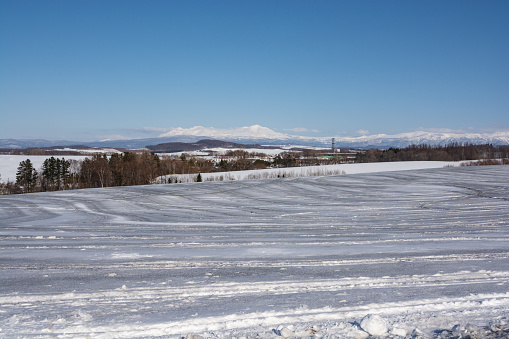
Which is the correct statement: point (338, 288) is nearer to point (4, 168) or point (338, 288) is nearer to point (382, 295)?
point (382, 295)

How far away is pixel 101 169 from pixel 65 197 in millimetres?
44265

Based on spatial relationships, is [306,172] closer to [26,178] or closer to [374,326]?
[26,178]

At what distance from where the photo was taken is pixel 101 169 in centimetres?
5444

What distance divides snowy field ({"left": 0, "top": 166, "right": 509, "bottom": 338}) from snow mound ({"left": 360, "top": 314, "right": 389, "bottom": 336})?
0.01 m

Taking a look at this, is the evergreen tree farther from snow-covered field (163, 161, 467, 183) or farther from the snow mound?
the snow mound

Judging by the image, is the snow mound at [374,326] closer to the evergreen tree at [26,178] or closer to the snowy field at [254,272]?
the snowy field at [254,272]

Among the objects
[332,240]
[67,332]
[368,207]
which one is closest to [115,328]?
[67,332]

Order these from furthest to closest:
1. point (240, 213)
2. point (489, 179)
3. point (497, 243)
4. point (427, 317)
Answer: point (489, 179), point (240, 213), point (497, 243), point (427, 317)

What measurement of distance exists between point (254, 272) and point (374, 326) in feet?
6.54

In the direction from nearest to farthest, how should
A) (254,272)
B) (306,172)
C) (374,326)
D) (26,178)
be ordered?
1. (374,326)
2. (254,272)
3. (306,172)
4. (26,178)

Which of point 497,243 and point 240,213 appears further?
point 240,213

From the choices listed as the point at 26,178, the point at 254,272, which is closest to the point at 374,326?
the point at 254,272

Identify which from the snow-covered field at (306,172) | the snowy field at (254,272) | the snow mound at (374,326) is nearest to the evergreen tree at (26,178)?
the snow-covered field at (306,172)

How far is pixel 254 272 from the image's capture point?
191 inches
